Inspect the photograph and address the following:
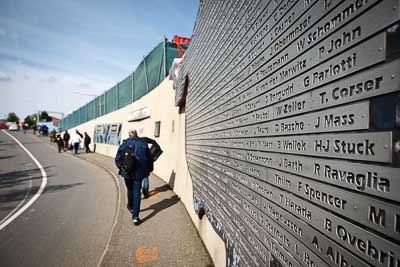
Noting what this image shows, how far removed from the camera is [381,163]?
2.81 feet

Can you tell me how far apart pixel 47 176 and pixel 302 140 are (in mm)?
11439

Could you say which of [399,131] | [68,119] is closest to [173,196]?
[399,131]

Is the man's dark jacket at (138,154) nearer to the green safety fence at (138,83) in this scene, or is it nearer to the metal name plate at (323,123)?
the metal name plate at (323,123)

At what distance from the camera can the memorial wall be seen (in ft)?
2.81

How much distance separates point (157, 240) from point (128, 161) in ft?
5.47

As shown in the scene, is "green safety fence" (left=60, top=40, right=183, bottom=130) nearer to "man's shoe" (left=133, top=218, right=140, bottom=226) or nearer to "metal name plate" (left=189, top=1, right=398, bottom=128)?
"man's shoe" (left=133, top=218, right=140, bottom=226)

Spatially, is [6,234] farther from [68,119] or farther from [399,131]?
[68,119]

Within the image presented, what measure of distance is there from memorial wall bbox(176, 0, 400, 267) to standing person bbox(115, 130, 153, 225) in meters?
2.70

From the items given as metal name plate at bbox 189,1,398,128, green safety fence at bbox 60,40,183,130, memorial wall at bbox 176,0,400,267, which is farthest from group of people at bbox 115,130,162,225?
green safety fence at bbox 60,40,183,130

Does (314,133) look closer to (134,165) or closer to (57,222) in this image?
(134,165)

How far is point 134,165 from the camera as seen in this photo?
4906 millimetres

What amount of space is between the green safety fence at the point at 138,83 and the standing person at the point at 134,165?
5104 millimetres

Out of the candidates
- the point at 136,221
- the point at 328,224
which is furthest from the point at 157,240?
the point at 328,224

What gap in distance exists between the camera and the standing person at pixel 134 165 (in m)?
4.73
